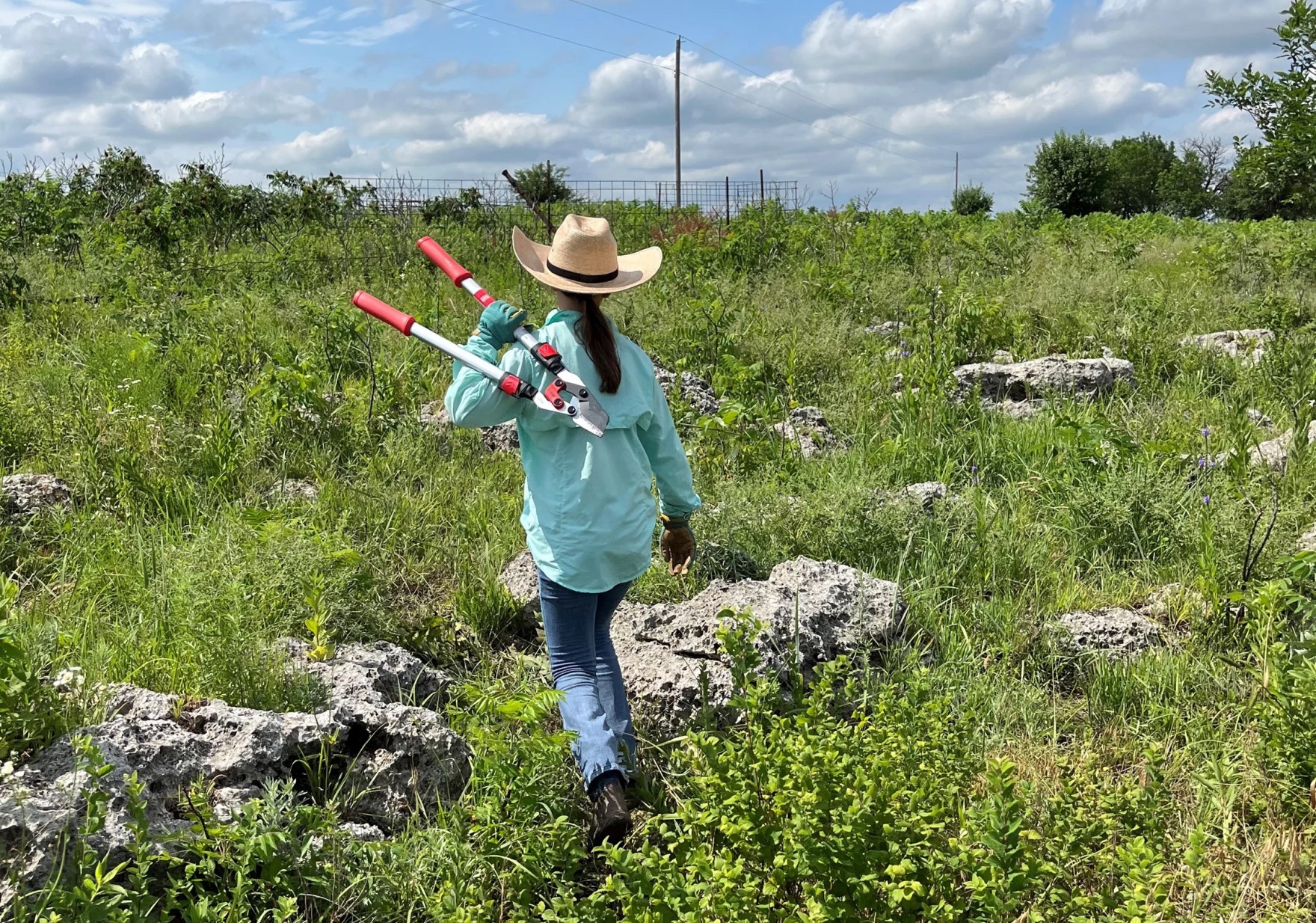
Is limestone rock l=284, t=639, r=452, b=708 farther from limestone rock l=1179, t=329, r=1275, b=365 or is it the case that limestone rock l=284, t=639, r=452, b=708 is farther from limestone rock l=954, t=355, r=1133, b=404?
limestone rock l=1179, t=329, r=1275, b=365

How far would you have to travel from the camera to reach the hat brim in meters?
2.90

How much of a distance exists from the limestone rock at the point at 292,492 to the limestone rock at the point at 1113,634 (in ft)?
11.0

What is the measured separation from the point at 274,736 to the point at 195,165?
34.8 feet

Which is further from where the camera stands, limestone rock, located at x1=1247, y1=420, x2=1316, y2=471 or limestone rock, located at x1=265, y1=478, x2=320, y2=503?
limestone rock, located at x1=1247, y1=420, x2=1316, y2=471

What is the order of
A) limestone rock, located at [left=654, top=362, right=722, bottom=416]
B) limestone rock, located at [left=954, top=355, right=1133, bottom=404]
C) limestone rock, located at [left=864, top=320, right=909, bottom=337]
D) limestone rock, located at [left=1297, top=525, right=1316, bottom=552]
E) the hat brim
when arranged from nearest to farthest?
the hat brim < limestone rock, located at [left=1297, top=525, right=1316, bottom=552] < limestone rock, located at [left=654, top=362, right=722, bottom=416] < limestone rock, located at [left=954, top=355, right=1133, bottom=404] < limestone rock, located at [left=864, top=320, right=909, bottom=337]

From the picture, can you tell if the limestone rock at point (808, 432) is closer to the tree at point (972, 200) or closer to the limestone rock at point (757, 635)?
the limestone rock at point (757, 635)

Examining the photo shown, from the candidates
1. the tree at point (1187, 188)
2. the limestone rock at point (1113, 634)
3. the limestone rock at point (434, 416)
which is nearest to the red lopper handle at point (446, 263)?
the limestone rock at point (434, 416)

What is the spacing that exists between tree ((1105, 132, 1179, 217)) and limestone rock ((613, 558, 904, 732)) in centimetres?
5966

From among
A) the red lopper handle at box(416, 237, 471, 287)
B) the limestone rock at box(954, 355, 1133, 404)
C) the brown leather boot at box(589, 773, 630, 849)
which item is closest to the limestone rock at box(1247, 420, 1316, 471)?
the limestone rock at box(954, 355, 1133, 404)

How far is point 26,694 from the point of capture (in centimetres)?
251

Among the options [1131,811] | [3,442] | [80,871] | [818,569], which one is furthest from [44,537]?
[1131,811]

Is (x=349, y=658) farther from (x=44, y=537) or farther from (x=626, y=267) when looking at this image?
(x=44, y=537)

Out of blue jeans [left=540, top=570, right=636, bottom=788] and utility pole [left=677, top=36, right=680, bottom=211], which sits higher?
utility pole [left=677, top=36, right=680, bottom=211]

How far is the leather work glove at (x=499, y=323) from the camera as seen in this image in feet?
9.27
